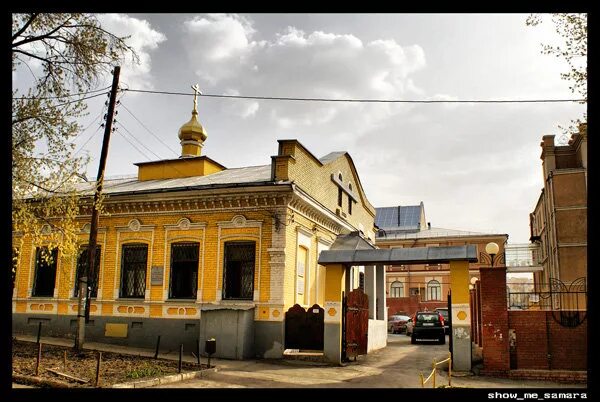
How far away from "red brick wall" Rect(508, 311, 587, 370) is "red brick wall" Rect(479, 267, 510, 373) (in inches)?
13.0

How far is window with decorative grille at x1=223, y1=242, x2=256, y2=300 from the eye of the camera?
1698cm

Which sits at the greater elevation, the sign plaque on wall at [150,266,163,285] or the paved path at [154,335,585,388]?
the sign plaque on wall at [150,266,163,285]

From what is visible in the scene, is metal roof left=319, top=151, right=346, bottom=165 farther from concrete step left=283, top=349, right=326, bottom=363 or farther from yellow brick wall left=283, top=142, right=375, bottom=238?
concrete step left=283, top=349, right=326, bottom=363

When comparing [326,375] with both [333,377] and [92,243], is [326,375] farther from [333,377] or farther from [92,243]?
[92,243]

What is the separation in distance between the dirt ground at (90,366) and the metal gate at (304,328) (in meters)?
3.39

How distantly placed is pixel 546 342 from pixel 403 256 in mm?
4300

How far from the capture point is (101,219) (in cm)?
1961

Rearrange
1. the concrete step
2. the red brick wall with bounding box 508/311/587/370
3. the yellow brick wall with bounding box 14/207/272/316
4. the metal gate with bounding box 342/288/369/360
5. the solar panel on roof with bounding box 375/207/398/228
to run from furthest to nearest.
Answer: the solar panel on roof with bounding box 375/207/398/228, the yellow brick wall with bounding box 14/207/272/316, the metal gate with bounding box 342/288/369/360, the concrete step, the red brick wall with bounding box 508/311/587/370

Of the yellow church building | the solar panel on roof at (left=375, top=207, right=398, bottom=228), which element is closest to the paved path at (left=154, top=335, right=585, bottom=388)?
the yellow church building

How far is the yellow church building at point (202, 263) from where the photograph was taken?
16359 millimetres

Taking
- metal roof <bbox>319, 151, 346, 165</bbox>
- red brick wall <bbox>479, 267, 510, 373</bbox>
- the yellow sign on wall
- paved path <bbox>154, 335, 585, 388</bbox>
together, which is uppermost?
metal roof <bbox>319, 151, 346, 165</bbox>

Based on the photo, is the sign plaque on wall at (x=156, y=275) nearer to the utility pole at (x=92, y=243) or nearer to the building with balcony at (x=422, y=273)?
the utility pole at (x=92, y=243)

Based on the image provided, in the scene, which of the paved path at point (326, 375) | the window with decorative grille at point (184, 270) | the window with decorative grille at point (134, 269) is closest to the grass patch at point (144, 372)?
the paved path at point (326, 375)

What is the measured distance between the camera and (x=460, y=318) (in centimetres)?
1376
